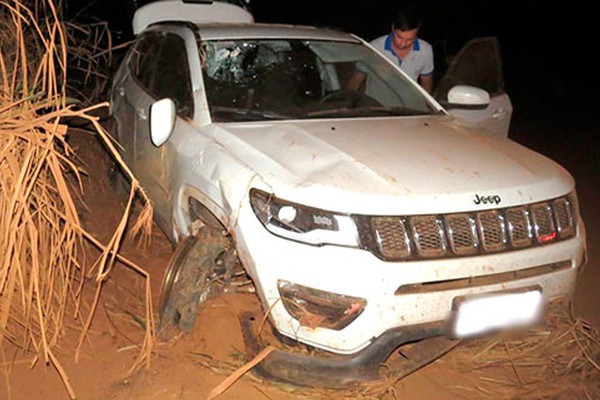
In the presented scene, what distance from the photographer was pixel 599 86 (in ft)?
48.2

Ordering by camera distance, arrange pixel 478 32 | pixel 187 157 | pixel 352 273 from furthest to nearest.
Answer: pixel 478 32
pixel 187 157
pixel 352 273

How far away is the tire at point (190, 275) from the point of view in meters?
3.70

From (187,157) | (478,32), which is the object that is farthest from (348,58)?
(478,32)

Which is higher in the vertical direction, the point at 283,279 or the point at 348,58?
the point at 348,58

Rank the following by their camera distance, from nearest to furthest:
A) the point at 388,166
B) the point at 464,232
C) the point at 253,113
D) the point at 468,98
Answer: the point at 464,232
the point at 388,166
the point at 253,113
the point at 468,98

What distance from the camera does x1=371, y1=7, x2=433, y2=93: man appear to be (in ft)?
19.0

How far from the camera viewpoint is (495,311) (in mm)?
3273

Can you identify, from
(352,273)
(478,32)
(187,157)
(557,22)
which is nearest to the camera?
(352,273)

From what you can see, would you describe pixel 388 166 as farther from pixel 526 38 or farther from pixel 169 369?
pixel 526 38

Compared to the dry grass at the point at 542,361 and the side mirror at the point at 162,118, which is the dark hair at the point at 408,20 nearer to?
the side mirror at the point at 162,118

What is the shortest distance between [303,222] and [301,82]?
1587mm

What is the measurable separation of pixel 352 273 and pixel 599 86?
44.0 feet

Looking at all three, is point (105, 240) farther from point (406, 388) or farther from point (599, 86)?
point (599, 86)

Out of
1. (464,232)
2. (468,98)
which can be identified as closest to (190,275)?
(464,232)
